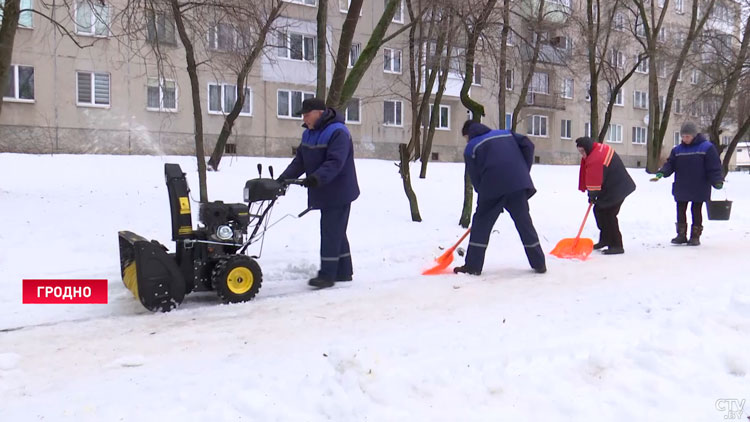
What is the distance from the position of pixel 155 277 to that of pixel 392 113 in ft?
85.8

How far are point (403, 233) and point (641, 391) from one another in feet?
21.2

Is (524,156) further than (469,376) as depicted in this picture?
Yes

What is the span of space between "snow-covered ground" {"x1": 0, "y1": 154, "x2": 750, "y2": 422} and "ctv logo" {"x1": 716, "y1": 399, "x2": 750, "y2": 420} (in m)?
0.01

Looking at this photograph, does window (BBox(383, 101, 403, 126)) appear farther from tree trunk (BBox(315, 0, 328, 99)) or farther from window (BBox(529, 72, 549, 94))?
tree trunk (BBox(315, 0, 328, 99))

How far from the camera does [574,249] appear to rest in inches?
304

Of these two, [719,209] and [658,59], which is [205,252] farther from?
[658,59]

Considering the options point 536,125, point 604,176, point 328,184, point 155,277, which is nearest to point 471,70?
point 604,176

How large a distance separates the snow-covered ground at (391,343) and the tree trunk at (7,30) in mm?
3822

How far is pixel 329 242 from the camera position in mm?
5820

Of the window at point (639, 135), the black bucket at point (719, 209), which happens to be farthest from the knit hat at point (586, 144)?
the window at point (639, 135)

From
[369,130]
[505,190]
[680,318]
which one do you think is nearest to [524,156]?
[505,190]

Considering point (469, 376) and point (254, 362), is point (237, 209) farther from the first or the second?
point (469, 376)

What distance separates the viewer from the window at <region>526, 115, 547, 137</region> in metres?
36.4

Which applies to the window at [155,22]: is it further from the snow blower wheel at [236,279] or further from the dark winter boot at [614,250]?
the dark winter boot at [614,250]
